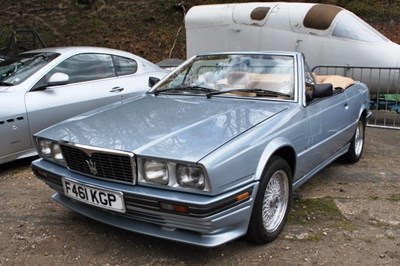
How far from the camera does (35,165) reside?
10.6ft

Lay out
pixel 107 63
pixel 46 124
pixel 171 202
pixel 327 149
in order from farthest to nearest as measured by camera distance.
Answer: pixel 107 63, pixel 46 124, pixel 327 149, pixel 171 202

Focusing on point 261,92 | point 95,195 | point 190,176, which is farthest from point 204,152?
point 261,92

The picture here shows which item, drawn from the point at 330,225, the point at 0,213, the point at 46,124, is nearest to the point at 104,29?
the point at 46,124

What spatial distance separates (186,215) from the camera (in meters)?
2.46

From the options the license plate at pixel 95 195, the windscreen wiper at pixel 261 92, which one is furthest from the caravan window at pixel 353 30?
the license plate at pixel 95 195

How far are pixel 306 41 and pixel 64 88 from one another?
5.32 meters

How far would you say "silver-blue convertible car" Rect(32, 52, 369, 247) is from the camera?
2.52 m

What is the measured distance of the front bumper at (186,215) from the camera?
2453 mm

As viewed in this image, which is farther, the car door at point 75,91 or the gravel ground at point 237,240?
the car door at point 75,91

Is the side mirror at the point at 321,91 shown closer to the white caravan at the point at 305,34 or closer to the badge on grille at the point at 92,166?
the badge on grille at the point at 92,166

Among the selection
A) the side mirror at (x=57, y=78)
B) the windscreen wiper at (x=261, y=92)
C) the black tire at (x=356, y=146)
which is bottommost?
the black tire at (x=356, y=146)

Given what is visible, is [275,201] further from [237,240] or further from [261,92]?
[261,92]

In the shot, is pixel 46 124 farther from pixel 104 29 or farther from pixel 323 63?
pixel 104 29

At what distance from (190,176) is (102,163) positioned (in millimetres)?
636
